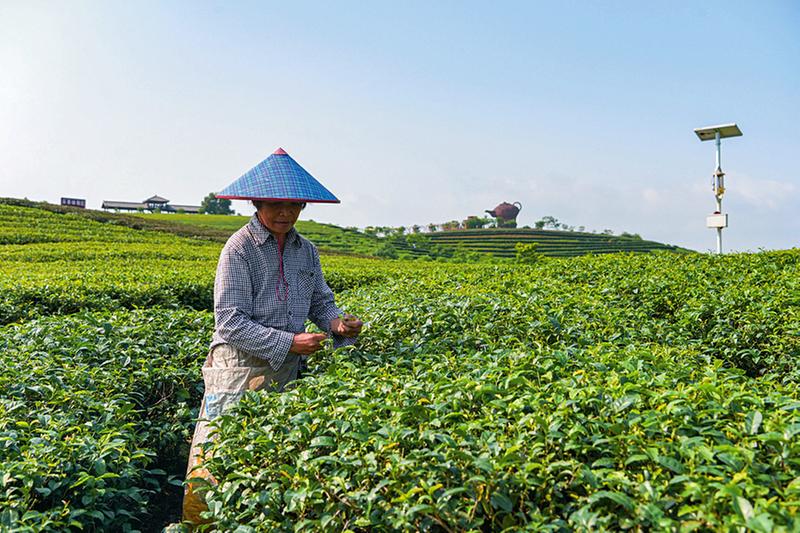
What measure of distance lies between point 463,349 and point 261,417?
113 cm

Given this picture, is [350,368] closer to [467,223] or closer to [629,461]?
[629,461]

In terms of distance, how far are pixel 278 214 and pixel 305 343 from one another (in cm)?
63

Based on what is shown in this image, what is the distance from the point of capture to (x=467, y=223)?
2063 inches

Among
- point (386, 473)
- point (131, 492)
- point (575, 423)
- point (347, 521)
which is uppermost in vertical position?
point (575, 423)

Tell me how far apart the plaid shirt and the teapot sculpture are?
57.9m

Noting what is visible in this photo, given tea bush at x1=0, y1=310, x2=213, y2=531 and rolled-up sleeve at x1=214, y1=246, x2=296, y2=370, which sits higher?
rolled-up sleeve at x1=214, y1=246, x2=296, y2=370

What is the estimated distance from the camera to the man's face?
319 cm

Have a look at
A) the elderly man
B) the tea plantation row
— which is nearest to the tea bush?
the elderly man

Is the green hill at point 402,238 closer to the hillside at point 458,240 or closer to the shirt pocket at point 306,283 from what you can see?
the hillside at point 458,240

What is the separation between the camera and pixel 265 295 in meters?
3.27

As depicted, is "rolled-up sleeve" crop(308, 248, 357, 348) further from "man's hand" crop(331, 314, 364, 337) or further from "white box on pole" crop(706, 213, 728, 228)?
"white box on pole" crop(706, 213, 728, 228)

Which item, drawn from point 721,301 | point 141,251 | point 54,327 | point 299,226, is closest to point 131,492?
point 54,327

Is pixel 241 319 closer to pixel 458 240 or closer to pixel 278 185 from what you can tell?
pixel 278 185

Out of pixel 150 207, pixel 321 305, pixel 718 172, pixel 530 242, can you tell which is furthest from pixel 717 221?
pixel 150 207
